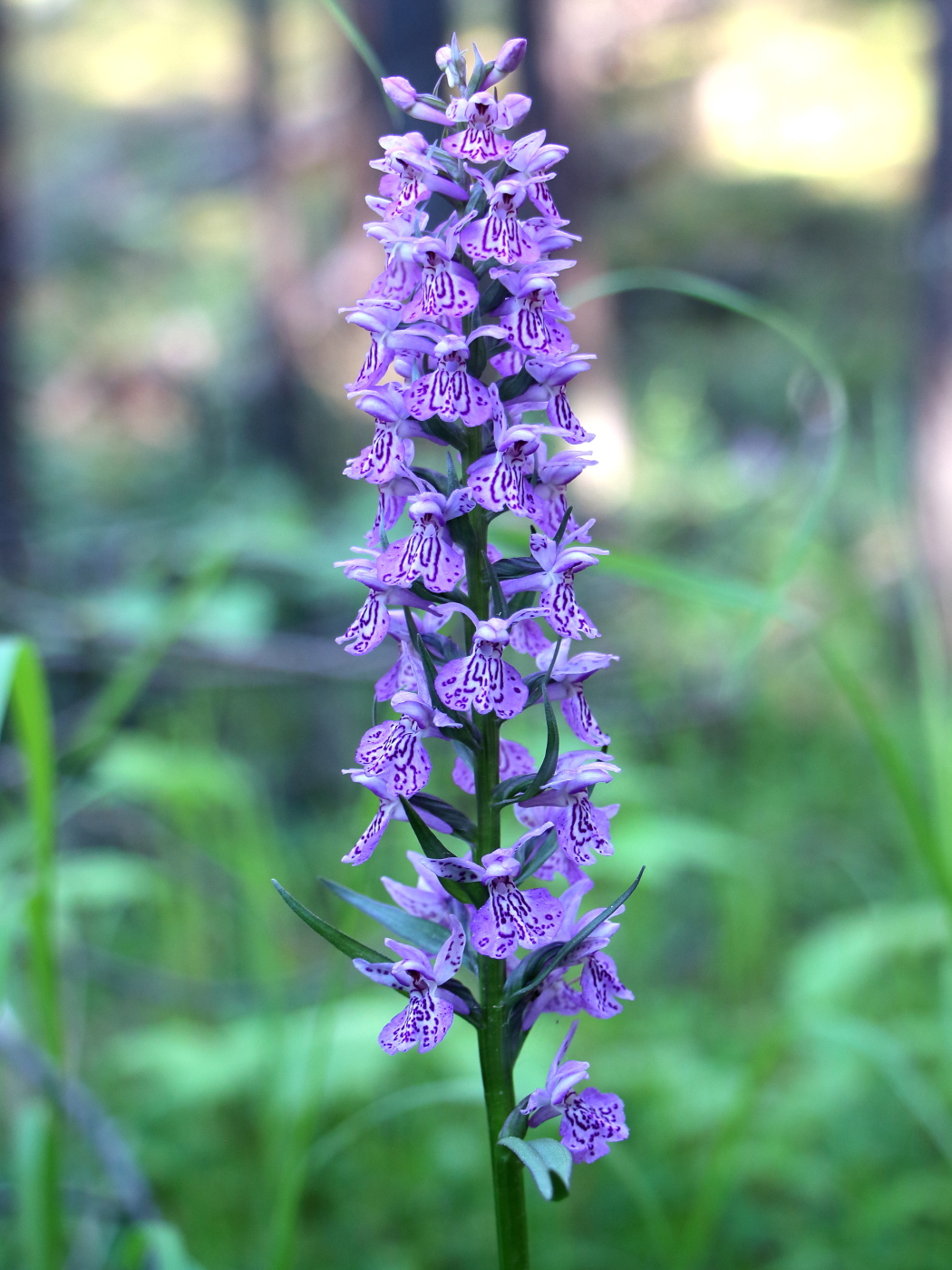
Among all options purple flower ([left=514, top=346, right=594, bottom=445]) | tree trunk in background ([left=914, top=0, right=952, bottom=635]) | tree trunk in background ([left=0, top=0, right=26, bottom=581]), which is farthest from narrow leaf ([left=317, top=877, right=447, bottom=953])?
tree trunk in background ([left=914, top=0, right=952, bottom=635])

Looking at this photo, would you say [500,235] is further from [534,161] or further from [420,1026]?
[420,1026]

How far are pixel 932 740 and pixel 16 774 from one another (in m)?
2.86

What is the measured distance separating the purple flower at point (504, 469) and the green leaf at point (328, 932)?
0.44 m

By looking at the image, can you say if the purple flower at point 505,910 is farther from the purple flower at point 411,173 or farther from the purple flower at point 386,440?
the purple flower at point 411,173

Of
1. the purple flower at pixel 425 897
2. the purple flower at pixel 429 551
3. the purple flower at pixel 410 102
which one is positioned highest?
the purple flower at pixel 410 102

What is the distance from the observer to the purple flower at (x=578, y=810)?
1139mm

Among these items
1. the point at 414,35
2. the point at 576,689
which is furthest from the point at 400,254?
the point at 414,35

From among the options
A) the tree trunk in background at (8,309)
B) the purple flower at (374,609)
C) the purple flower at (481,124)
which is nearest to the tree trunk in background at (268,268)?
the tree trunk in background at (8,309)

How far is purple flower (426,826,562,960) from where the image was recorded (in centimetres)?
107

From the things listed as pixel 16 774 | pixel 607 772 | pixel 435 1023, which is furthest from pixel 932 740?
pixel 16 774

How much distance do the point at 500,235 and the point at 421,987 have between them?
2.73ft

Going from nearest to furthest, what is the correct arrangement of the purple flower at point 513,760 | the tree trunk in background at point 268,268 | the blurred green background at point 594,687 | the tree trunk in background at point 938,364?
the purple flower at point 513,760 → the blurred green background at point 594,687 → the tree trunk in background at point 938,364 → the tree trunk in background at point 268,268

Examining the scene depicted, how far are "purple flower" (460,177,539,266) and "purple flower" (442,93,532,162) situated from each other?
0.03 meters

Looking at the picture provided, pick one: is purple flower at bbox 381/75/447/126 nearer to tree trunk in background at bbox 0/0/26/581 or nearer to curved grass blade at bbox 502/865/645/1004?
curved grass blade at bbox 502/865/645/1004
